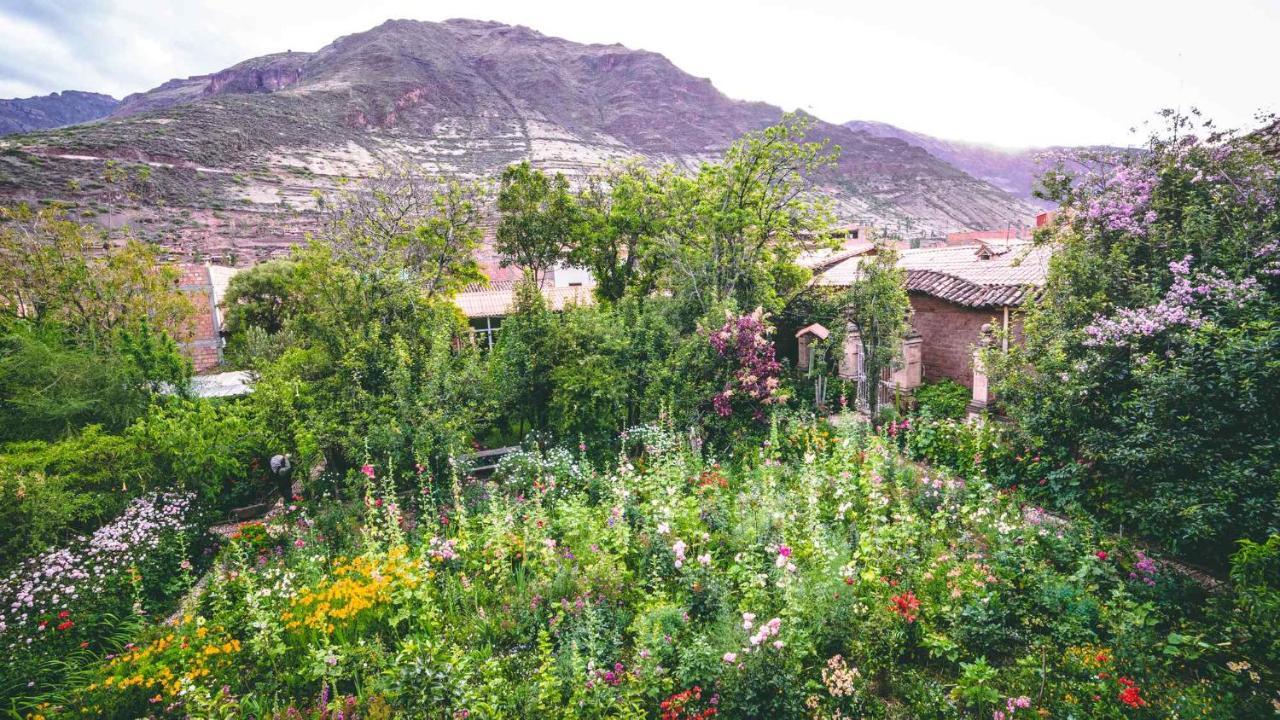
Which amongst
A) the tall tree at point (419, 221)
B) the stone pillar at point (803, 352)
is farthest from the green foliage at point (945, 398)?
the tall tree at point (419, 221)

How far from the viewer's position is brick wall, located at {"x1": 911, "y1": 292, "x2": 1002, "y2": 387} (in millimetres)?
14906

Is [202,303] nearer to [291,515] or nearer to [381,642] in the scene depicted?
[291,515]

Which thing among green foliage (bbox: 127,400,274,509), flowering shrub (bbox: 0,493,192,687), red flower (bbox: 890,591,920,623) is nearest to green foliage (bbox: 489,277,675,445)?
green foliage (bbox: 127,400,274,509)

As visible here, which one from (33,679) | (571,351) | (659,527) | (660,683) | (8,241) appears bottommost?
(33,679)

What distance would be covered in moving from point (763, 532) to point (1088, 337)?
5.58 m

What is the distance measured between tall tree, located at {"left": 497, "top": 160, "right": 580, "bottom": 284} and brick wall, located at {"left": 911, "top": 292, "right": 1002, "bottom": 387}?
41.3 ft

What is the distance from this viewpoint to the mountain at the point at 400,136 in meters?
37.9

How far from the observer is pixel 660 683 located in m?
4.21

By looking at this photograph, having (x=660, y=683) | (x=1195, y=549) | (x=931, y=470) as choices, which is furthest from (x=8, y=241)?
(x=1195, y=549)

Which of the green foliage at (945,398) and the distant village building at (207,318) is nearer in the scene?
the green foliage at (945,398)

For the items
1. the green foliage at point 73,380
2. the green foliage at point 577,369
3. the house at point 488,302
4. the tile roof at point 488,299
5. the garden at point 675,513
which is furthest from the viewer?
the tile roof at point 488,299

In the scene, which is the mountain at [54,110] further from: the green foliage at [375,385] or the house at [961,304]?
the house at [961,304]

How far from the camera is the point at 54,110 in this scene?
133750mm

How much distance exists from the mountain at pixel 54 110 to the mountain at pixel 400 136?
1658 centimetres
